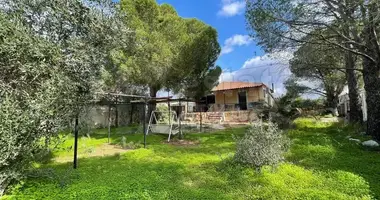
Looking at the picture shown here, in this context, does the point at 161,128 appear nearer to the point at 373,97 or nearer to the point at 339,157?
the point at 339,157

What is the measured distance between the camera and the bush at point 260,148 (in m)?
5.62

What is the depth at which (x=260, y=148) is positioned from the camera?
5.67 metres

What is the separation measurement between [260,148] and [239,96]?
21.0 meters

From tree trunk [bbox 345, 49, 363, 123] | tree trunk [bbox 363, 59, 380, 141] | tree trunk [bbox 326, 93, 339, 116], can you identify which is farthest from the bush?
tree trunk [bbox 326, 93, 339, 116]

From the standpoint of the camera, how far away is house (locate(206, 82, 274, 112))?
24.8 metres

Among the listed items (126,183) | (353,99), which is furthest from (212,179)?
(353,99)

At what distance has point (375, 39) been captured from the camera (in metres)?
7.44

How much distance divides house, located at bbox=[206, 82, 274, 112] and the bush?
1792cm

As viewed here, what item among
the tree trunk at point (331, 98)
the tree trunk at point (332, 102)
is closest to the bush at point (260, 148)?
the tree trunk at point (332, 102)

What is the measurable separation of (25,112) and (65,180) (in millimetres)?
1565

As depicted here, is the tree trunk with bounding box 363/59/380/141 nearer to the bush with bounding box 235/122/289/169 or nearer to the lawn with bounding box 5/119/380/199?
the lawn with bounding box 5/119/380/199

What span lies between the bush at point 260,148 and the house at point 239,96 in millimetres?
17925

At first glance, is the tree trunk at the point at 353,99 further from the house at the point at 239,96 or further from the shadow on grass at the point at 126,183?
the house at the point at 239,96

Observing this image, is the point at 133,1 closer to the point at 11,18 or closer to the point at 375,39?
the point at 11,18
